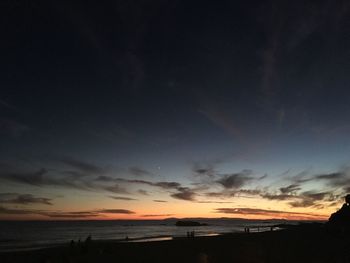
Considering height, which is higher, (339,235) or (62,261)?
(339,235)

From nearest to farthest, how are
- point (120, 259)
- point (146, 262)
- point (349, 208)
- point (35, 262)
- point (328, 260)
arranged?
point (328, 260) → point (146, 262) → point (120, 259) → point (35, 262) → point (349, 208)

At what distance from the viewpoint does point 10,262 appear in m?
31.2

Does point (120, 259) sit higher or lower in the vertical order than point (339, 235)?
lower

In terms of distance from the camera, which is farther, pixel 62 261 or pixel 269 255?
pixel 269 255

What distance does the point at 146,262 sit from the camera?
2666 centimetres

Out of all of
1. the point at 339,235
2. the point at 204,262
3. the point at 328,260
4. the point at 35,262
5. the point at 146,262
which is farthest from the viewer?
the point at 339,235

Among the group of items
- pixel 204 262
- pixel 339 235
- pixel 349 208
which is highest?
pixel 349 208

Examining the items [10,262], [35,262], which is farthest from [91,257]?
[10,262]

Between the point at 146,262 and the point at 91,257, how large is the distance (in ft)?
16.8

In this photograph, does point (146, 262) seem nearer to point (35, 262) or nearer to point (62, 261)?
point (62, 261)

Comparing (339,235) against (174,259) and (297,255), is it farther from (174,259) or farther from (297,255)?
(174,259)

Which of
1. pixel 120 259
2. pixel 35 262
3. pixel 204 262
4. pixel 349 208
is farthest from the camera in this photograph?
pixel 349 208

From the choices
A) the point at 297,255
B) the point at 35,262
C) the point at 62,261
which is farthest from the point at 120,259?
the point at 297,255

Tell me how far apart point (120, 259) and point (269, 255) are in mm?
11204
